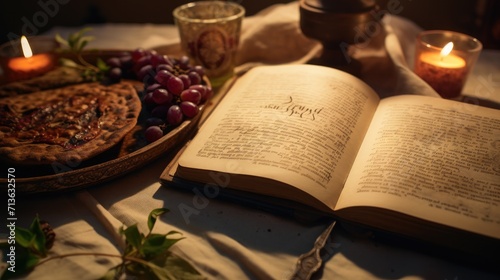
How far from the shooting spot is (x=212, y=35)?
3.74 ft

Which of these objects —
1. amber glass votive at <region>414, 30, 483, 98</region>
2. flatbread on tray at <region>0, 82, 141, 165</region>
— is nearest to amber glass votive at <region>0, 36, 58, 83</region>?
flatbread on tray at <region>0, 82, 141, 165</region>

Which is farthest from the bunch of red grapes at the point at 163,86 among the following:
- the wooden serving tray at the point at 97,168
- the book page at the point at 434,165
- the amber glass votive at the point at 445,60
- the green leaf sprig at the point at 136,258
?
the amber glass votive at the point at 445,60

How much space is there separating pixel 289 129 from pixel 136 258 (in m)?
0.38

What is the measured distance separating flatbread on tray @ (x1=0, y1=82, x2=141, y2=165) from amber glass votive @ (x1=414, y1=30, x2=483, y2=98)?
0.72 metres

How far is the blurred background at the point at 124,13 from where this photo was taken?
1.86 metres

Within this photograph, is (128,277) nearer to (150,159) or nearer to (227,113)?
(150,159)

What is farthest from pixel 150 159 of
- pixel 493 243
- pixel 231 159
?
pixel 493 243

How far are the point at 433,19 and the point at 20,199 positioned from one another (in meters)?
1.82

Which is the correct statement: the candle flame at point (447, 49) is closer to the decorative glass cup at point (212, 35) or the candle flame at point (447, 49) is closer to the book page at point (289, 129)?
the book page at point (289, 129)

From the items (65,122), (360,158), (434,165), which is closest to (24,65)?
(65,122)

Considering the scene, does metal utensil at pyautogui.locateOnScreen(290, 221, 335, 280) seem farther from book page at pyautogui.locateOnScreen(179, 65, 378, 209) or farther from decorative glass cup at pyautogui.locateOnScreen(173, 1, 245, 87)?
decorative glass cup at pyautogui.locateOnScreen(173, 1, 245, 87)

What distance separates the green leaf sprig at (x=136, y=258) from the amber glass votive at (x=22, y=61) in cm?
59

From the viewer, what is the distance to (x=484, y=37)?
172 cm

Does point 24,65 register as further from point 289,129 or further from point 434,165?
point 434,165
